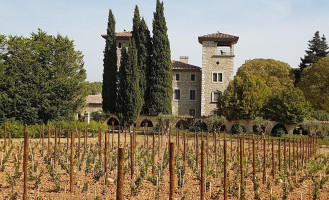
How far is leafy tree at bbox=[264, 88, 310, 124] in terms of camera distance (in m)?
28.5

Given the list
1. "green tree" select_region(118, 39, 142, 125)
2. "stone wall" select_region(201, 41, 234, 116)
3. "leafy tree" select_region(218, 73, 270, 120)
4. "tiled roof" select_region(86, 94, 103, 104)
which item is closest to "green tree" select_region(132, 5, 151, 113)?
"green tree" select_region(118, 39, 142, 125)

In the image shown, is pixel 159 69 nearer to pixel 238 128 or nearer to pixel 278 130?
pixel 238 128

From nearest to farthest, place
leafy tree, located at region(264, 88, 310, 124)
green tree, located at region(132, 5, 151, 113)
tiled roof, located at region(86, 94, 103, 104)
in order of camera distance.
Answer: leafy tree, located at region(264, 88, 310, 124), green tree, located at region(132, 5, 151, 113), tiled roof, located at region(86, 94, 103, 104)

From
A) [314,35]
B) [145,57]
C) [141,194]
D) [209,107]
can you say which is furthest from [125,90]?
[314,35]

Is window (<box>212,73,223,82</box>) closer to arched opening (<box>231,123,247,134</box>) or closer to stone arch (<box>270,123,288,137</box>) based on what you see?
arched opening (<box>231,123,247,134</box>)

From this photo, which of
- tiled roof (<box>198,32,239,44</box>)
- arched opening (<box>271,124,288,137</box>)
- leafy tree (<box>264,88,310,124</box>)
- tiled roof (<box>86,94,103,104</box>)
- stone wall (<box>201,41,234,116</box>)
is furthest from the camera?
tiled roof (<box>86,94,103,104</box>)

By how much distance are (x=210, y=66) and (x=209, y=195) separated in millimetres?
27981

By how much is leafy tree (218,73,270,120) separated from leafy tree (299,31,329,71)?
666 inches

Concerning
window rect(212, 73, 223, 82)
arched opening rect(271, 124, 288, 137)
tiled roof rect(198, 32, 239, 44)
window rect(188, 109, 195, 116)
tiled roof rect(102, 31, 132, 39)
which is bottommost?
arched opening rect(271, 124, 288, 137)

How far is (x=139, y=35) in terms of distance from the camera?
3356 centimetres

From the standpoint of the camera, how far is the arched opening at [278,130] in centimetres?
2875

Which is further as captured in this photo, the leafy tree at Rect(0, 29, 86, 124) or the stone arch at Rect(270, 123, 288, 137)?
the stone arch at Rect(270, 123, 288, 137)

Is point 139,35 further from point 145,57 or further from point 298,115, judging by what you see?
point 298,115

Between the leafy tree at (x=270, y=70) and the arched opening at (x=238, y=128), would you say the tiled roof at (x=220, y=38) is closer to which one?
the leafy tree at (x=270, y=70)
